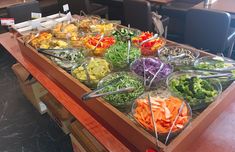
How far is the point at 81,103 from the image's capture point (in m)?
1.26

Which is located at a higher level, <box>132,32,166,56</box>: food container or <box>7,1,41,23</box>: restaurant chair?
<box>7,1,41,23</box>: restaurant chair

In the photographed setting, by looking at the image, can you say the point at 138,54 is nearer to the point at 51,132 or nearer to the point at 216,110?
Answer: the point at 216,110

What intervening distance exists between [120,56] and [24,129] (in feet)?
4.57

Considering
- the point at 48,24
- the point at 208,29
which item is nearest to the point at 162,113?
the point at 208,29

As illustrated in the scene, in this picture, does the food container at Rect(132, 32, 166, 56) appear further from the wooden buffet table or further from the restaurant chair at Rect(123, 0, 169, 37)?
the restaurant chair at Rect(123, 0, 169, 37)

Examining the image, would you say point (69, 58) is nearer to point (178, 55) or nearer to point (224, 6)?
point (178, 55)

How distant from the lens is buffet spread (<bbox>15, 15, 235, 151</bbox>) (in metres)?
0.93

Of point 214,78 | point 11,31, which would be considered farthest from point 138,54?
point 11,31

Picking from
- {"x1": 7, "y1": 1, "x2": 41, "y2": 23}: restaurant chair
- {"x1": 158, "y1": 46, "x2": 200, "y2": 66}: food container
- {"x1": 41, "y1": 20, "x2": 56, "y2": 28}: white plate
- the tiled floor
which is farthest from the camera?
{"x1": 7, "y1": 1, "x2": 41, "y2": 23}: restaurant chair

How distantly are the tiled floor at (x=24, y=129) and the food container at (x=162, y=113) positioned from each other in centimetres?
116

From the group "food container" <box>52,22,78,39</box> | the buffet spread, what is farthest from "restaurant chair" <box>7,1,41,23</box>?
the buffet spread

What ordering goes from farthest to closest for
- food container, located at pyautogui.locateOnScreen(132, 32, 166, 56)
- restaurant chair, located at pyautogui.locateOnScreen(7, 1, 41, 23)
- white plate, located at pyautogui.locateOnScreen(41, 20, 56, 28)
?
restaurant chair, located at pyautogui.locateOnScreen(7, 1, 41, 23), white plate, located at pyautogui.locateOnScreen(41, 20, 56, 28), food container, located at pyautogui.locateOnScreen(132, 32, 166, 56)

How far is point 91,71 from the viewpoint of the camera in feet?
4.18

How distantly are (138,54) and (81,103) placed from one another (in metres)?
0.45
